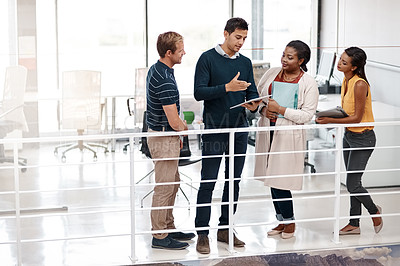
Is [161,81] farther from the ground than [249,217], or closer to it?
farther from the ground

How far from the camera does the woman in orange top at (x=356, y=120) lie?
14.2 ft

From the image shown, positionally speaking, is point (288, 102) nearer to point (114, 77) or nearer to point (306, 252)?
point (306, 252)

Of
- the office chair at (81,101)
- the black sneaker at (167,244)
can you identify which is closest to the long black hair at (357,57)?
the black sneaker at (167,244)

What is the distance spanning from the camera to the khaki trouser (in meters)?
4.12

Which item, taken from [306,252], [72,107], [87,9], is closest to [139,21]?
[87,9]

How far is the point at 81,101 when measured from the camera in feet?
15.9

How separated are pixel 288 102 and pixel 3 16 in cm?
193

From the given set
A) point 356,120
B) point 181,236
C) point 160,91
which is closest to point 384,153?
point 356,120

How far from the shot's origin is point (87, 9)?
15.6 feet

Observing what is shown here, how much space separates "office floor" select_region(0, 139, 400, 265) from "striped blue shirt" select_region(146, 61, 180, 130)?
0.27 m

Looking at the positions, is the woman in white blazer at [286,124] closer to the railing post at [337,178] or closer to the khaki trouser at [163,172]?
the railing post at [337,178]

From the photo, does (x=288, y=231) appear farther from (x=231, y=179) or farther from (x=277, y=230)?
(x=231, y=179)

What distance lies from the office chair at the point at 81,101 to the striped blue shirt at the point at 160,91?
34.7 inches

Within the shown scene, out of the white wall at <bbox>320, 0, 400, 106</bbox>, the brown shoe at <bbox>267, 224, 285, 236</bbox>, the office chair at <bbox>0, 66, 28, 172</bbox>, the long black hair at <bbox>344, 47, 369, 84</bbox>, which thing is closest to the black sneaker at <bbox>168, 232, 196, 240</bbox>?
the brown shoe at <bbox>267, 224, 285, 236</bbox>
